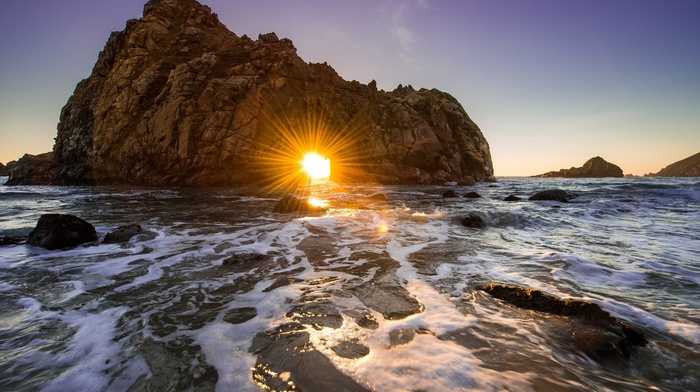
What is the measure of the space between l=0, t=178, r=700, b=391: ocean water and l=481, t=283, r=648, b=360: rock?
0.09m

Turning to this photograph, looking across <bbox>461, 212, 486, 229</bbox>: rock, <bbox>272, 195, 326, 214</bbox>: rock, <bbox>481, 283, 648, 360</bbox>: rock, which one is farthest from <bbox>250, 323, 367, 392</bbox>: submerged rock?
<bbox>272, 195, 326, 214</bbox>: rock

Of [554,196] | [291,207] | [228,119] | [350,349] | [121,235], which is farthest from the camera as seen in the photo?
[228,119]

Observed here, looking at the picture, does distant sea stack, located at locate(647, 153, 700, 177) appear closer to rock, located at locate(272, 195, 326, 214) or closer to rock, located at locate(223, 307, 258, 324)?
rock, located at locate(272, 195, 326, 214)

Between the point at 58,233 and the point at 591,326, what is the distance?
11428mm

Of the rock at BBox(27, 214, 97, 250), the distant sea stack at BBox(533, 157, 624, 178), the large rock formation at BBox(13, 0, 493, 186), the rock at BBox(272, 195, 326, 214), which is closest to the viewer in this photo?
the rock at BBox(27, 214, 97, 250)

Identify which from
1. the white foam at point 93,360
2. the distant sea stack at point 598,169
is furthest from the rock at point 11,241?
the distant sea stack at point 598,169

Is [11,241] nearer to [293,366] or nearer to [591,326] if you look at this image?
[293,366]

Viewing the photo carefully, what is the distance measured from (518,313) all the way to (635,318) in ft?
4.82

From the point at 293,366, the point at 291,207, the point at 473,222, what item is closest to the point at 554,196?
the point at 473,222

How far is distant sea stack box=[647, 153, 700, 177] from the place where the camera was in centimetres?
12190

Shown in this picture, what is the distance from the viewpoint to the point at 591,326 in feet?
10.8

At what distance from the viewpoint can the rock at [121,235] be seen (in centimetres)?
796

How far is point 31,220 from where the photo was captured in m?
11.9

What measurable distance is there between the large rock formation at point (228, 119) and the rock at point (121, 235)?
89.3 feet
